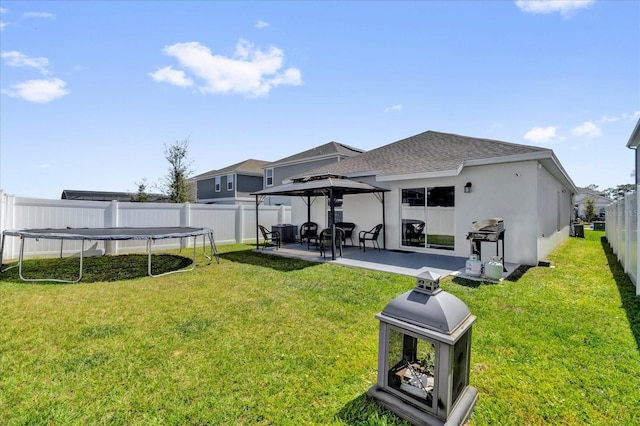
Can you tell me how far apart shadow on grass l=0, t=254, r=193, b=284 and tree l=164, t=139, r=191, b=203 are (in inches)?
497

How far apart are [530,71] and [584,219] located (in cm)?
3233

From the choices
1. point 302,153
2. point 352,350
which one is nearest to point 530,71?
point 352,350

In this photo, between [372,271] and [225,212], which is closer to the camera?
[372,271]

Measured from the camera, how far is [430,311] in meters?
2.04

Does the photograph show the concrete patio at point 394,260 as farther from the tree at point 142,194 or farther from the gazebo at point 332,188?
the tree at point 142,194

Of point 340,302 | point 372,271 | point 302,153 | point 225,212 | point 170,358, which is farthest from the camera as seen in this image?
point 302,153

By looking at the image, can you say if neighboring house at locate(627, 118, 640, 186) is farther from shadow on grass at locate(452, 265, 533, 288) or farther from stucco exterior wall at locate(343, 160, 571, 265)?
shadow on grass at locate(452, 265, 533, 288)

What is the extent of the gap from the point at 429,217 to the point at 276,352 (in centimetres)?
771

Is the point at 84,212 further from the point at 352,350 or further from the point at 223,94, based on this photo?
the point at 352,350

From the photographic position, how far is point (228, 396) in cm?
251

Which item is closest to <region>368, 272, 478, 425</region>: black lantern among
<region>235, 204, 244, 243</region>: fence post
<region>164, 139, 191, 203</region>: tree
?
<region>235, 204, 244, 243</region>: fence post

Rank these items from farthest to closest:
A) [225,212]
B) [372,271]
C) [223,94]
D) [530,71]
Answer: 1. [225,212]
2. [223,94]
3. [530,71]
4. [372,271]

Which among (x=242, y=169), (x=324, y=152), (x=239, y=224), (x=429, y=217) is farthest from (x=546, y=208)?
(x=242, y=169)

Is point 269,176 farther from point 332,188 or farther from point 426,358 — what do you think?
point 426,358
